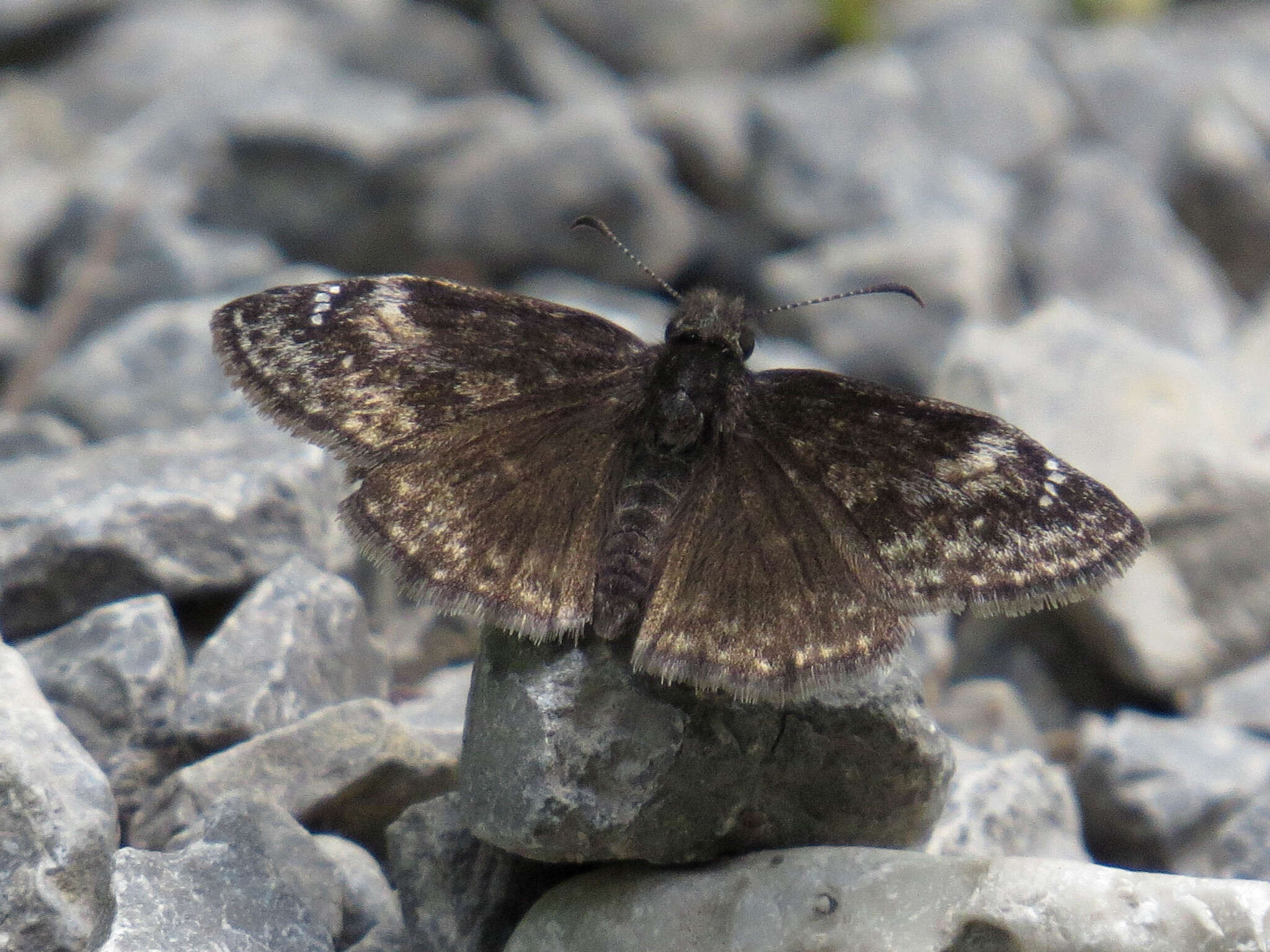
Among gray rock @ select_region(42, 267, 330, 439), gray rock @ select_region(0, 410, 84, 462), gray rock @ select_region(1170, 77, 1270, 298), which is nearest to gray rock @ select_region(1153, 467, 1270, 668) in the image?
gray rock @ select_region(1170, 77, 1270, 298)

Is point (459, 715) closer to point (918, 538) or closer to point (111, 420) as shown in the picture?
point (918, 538)

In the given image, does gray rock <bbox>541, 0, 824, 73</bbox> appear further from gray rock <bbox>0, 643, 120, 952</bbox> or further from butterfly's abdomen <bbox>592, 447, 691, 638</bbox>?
gray rock <bbox>0, 643, 120, 952</bbox>

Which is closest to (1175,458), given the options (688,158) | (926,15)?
(688,158)

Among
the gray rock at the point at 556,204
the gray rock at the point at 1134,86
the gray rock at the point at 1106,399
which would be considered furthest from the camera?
the gray rock at the point at 1134,86

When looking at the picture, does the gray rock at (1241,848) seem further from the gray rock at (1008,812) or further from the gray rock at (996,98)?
the gray rock at (996,98)

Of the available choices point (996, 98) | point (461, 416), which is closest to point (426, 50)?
point (996, 98)

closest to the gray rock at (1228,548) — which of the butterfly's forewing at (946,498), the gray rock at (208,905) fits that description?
the butterfly's forewing at (946,498)

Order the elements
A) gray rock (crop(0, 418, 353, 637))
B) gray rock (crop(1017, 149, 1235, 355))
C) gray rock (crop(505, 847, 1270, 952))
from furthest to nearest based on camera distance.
Answer: 1. gray rock (crop(1017, 149, 1235, 355))
2. gray rock (crop(0, 418, 353, 637))
3. gray rock (crop(505, 847, 1270, 952))

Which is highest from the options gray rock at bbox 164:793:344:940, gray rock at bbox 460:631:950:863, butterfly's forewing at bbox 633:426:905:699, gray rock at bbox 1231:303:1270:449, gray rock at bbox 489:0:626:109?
butterfly's forewing at bbox 633:426:905:699
